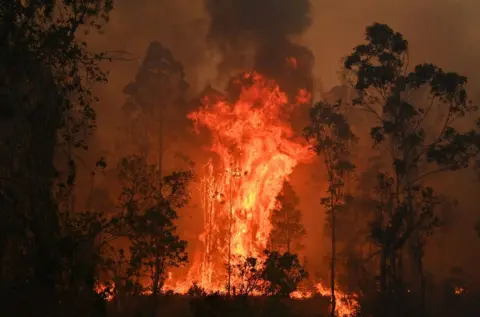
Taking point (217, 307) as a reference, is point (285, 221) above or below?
above

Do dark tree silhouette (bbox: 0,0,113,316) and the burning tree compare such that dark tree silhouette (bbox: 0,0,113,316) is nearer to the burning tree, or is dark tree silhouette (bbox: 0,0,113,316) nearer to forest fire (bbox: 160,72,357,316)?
forest fire (bbox: 160,72,357,316)

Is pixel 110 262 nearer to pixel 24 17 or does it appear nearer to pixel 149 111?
pixel 24 17

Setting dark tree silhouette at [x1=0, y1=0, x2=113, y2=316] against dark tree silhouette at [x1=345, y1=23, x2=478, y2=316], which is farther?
dark tree silhouette at [x1=345, y1=23, x2=478, y2=316]

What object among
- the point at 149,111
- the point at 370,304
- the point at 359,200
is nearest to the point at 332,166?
the point at 370,304

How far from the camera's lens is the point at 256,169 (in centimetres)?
5869

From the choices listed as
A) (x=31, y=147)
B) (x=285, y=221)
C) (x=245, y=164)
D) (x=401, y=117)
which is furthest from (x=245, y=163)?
(x=31, y=147)

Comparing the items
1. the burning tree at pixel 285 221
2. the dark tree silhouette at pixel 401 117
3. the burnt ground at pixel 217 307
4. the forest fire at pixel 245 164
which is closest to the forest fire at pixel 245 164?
the forest fire at pixel 245 164

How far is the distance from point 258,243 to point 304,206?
4995cm

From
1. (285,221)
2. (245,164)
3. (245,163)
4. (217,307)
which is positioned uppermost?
(245,163)

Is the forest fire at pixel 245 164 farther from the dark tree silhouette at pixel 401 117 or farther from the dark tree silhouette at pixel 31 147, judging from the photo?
the dark tree silhouette at pixel 31 147

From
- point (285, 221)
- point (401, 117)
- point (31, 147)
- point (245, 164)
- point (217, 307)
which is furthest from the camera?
point (285, 221)

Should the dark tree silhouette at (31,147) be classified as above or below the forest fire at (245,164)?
below

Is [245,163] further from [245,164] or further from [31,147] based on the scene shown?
[31,147]

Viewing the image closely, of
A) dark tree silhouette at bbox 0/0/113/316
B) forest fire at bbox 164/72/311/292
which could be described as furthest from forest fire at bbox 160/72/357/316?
dark tree silhouette at bbox 0/0/113/316
